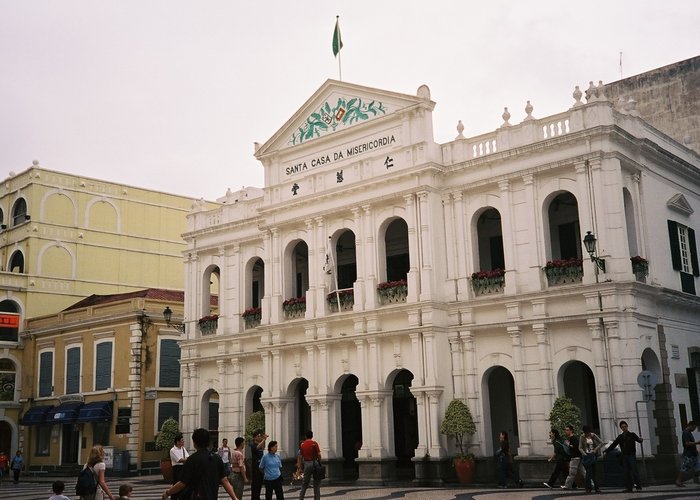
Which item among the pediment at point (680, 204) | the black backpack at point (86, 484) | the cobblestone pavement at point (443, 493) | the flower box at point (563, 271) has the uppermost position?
the pediment at point (680, 204)

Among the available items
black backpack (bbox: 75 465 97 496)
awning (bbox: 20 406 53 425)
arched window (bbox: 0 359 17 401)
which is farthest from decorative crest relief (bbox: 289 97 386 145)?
arched window (bbox: 0 359 17 401)

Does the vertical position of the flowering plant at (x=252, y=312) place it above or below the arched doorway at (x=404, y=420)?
above

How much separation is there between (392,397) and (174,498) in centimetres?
1702

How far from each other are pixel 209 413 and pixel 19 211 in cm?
2016

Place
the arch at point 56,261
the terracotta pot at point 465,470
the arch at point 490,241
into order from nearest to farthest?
the terracotta pot at point 465,470 → the arch at point 490,241 → the arch at point 56,261

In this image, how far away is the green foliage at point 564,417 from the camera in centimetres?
2158

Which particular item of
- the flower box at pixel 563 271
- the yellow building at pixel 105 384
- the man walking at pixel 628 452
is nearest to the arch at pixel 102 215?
the yellow building at pixel 105 384

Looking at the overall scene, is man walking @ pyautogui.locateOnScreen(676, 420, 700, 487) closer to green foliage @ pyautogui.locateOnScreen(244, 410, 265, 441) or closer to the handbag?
the handbag

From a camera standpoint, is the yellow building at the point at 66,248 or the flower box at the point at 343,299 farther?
the yellow building at the point at 66,248

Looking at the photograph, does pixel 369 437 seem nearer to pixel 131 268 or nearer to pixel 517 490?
pixel 517 490

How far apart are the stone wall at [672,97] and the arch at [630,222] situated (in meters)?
10.5

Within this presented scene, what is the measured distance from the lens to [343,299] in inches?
1090

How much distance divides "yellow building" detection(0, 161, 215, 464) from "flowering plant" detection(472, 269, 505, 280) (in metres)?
28.5

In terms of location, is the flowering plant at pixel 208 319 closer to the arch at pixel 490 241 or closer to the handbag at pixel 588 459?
the arch at pixel 490 241
